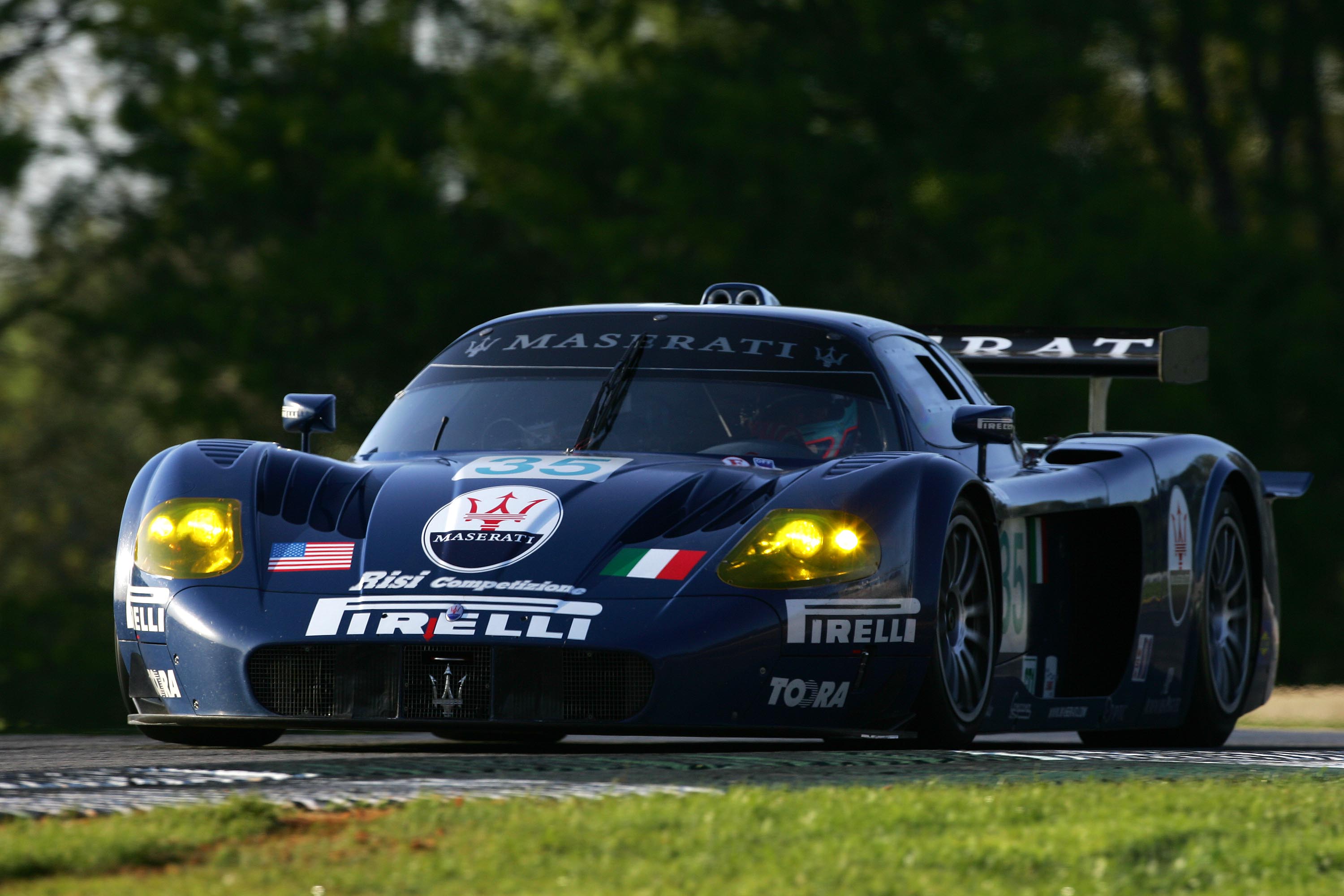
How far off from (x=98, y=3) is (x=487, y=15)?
4.71m

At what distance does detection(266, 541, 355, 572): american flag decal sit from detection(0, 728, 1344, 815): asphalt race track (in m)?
0.51

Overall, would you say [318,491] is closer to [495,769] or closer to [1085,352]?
[495,769]

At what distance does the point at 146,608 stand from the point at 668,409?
1.80 meters

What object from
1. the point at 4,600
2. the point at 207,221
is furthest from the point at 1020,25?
the point at 4,600

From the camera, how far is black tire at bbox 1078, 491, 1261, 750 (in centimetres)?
842

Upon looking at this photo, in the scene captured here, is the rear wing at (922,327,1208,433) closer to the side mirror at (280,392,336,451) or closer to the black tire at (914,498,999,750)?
the black tire at (914,498,999,750)

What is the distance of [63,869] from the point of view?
12.3ft

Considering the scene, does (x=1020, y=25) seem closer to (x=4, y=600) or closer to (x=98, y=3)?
(x=98, y=3)

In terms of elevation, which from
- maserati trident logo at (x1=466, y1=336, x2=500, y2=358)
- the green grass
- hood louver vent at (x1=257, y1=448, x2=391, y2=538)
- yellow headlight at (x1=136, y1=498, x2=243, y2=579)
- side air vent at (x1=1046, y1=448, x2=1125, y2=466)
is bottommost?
the green grass

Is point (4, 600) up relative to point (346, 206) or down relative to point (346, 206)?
down

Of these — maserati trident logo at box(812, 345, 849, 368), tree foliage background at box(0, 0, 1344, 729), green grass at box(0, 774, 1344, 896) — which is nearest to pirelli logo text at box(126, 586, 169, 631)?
green grass at box(0, 774, 1344, 896)

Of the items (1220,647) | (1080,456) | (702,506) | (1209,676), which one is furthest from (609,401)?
(1220,647)

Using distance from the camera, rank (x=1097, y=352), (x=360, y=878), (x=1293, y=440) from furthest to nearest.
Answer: (x=1293, y=440) < (x=1097, y=352) < (x=360, y=878)

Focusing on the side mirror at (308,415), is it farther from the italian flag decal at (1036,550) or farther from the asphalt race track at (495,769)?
the italian flag decal at (1036,550)
